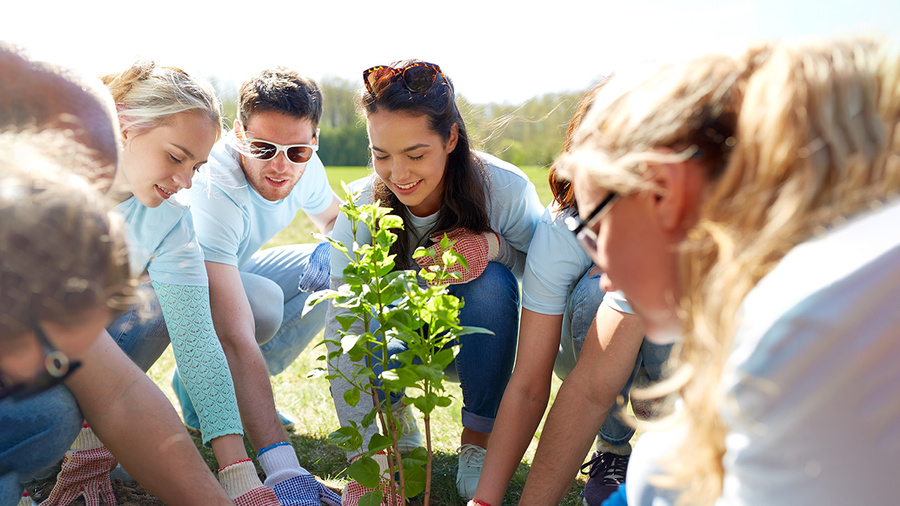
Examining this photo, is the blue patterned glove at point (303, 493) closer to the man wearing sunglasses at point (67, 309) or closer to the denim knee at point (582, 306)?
the man wearing sunglasses at point (67, 309)

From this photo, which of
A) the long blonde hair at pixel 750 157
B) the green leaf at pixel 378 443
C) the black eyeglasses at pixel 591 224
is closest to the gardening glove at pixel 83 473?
the green leaf at pixel 378 443

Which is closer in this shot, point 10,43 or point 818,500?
point 818,500

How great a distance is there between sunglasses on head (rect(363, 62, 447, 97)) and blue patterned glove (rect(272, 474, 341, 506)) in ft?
4.65

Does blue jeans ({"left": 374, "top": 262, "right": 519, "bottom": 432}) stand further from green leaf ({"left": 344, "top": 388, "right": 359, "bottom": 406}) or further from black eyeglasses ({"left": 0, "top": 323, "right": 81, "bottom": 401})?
black eyeglasses ({"left": 0, "top": 323, "right": 81, "bottom": 401})

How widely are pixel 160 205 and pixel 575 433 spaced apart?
162 cm

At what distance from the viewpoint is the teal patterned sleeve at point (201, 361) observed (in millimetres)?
2240

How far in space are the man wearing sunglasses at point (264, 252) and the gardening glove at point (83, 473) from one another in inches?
18.9

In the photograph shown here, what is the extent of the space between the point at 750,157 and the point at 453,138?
178 centimetres

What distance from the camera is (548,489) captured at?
2094 mm

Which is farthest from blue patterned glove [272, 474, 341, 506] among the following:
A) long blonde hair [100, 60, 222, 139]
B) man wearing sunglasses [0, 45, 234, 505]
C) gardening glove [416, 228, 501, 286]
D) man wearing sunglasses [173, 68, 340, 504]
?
long blonde hair [100, 60, 222, 139]

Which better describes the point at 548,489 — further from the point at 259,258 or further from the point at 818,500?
the point at 259,258

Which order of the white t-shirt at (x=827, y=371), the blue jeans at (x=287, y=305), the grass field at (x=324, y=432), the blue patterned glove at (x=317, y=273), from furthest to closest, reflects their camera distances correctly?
the blue jeans at (x=287, y=305)
the blue patterned glove at (x=317, y=273)
the grass field at (x=324, y=432)
the white t-shirt at (x=827, y=371)

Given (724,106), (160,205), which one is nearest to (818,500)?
(724,106)

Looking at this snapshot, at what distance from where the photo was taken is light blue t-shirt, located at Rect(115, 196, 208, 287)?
2348 millimetres
